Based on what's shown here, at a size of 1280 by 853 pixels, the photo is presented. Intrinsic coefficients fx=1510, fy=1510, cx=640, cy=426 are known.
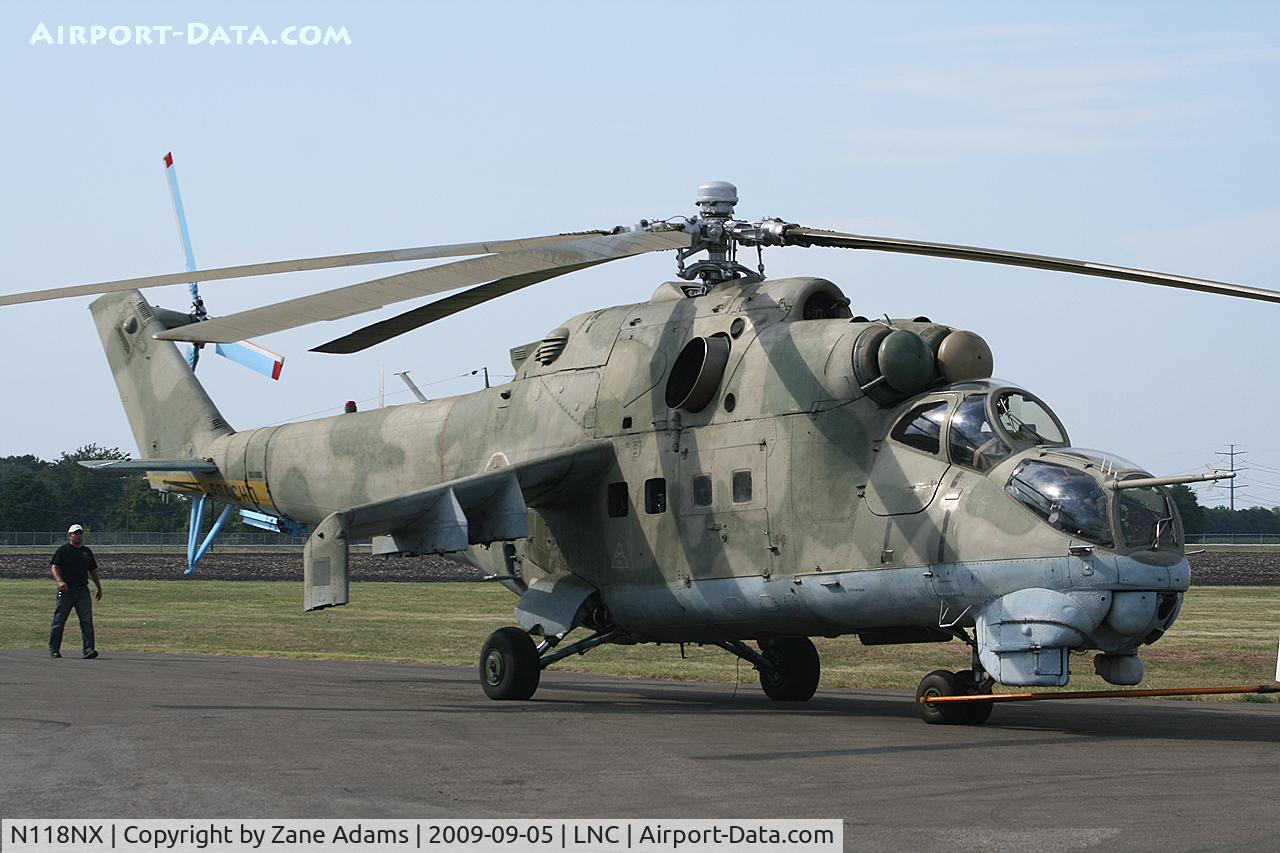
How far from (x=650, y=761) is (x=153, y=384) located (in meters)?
14.3

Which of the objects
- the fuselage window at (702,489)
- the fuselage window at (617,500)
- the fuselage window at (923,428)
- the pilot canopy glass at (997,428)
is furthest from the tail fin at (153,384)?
the pilot canopy glass at (997,428)

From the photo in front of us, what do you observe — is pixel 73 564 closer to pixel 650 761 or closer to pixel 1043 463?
pixel 650 761

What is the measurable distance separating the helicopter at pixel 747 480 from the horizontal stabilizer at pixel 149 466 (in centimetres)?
300

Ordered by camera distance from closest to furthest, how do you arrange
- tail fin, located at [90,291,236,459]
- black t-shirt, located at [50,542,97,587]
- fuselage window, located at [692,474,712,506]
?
fuselage window, located at [692,474,712,506], black t-shirt, located at [50,542,97,587], tail fin, located at [90,291,236,459]

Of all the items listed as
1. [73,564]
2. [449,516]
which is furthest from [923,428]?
[73,564]

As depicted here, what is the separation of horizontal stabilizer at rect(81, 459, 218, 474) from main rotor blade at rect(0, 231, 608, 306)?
6877 mm

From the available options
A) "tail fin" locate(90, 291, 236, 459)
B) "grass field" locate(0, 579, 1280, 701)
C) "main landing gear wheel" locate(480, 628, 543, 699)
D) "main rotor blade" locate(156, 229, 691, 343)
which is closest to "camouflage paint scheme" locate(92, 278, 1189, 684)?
"main landing gear wheel" locate(480, 628, 543, 699)

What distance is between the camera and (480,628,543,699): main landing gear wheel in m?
16.6

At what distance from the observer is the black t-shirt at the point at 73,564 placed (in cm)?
2134

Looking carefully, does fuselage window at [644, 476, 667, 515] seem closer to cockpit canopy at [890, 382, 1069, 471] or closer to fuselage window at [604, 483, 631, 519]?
fuselage window at [604, 483, 631, 519]

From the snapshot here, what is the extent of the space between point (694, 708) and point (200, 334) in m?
6.73

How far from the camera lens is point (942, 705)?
13992mm

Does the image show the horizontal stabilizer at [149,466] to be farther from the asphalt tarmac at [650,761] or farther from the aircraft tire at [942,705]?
the aircraft tire at [942,705]

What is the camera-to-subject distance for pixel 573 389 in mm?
17125
